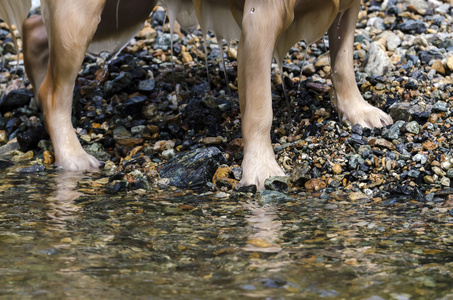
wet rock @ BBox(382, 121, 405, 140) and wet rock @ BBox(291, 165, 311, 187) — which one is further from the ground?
wet rock @ BBox(382, 121, 405, 140)

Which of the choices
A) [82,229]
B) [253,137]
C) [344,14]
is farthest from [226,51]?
[82,229]

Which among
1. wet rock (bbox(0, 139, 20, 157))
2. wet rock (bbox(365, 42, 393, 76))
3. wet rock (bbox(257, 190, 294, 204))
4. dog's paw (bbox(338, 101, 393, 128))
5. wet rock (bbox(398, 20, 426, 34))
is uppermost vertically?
wet rock (bbox(398, 20, 426, 34))

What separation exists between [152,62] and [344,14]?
207 cm

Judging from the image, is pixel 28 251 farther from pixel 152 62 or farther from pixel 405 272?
pixel 152 62

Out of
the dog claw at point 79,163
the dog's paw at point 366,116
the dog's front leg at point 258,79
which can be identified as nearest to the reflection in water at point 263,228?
the dog's front leg at point 258,79

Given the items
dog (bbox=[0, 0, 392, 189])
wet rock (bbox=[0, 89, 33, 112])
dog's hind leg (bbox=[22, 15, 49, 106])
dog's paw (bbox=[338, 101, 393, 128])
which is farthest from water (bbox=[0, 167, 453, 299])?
wet rock (bbox=[0, 89, 33, 112])

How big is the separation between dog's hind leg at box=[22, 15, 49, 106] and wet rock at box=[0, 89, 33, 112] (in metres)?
0.48

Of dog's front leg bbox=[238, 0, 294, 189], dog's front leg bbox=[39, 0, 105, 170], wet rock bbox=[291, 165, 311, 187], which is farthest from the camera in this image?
dog's front leg bbox=[39, 0, 105, 170]

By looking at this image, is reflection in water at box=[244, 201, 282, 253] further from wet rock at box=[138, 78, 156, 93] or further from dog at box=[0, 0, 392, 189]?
wet rock at box=[138, 78, 156, 93]

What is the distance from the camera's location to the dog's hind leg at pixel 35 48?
181 inches

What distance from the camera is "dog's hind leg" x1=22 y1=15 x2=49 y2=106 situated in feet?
15.1

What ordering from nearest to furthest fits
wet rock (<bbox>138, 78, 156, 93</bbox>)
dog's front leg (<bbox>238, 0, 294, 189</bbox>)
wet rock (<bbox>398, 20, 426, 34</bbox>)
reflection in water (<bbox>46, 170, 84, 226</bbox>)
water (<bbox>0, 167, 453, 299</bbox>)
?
water (<bbox>0, 167, 453, 299</bbox>)
reflection in water (<bbox>46, 170, 84, 226</bbox>)
dog's front leg (<bbox>238, 0, 294, 189</bbox>)
wet rock (<bbox>138, 78, 156, 93</bbox>)
wet rock (<bbox>398, 20, 426, 34</bbox>)

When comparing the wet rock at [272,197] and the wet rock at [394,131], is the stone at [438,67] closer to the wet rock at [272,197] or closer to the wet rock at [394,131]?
the wet rock at [394,131]

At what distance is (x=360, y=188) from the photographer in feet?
10.9
